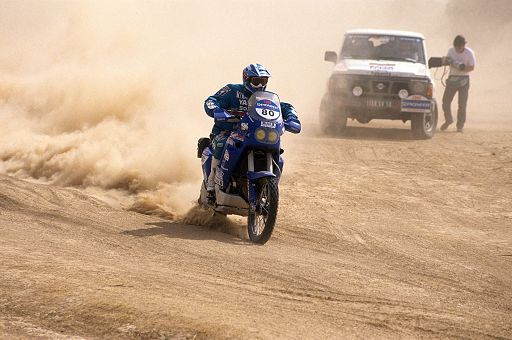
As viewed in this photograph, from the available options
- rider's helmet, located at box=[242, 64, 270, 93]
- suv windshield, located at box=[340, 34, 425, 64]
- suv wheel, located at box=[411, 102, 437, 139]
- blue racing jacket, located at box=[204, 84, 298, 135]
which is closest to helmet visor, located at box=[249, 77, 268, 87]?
rider's helmet, located at box=[242, 64, 270, 93]

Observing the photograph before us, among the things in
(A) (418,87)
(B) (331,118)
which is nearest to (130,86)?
(B) (331,118)

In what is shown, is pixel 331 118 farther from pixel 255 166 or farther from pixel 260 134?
pixel 260 134

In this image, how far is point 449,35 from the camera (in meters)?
48.6

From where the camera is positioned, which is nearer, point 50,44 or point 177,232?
point 177,232

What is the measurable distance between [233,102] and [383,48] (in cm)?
955

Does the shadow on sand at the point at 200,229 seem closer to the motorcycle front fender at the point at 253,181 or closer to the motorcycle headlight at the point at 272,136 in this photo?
the motorcycle front fender at the point at 253,181

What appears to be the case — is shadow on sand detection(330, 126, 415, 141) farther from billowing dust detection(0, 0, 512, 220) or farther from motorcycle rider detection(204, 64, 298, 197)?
motorcycle rider detection(204, 64, 298, 197)

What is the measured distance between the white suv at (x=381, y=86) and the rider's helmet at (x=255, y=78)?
345 inches

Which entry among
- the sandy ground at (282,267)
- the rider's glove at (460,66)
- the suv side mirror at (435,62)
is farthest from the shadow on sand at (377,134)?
the sandy ground at (282,267)

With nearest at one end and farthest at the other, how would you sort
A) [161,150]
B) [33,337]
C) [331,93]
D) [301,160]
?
[33,337]
[161,150]
[301,160]
[331,93]

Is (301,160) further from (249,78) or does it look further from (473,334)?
(473,334)

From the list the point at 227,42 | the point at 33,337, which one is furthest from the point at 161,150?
the point at 227,42

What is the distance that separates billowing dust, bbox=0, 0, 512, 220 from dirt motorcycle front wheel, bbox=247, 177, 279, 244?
0.95m

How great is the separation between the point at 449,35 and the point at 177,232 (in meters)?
42.7
